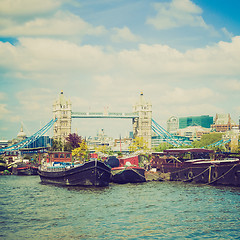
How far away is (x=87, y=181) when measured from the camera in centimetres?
4966

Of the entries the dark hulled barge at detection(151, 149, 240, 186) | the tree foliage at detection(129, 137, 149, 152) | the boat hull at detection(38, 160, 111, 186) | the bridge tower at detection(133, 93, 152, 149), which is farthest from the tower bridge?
the boat hull at detection(38, 160, 111, 186)

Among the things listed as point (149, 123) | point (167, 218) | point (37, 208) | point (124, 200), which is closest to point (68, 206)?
point (37, 208)

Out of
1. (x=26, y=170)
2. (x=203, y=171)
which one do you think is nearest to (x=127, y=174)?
(x=203, y=171)

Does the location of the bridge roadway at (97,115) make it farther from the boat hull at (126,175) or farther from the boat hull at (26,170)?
the boat hull at (126,175)

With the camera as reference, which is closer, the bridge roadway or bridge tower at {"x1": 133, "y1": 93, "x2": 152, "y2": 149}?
the bridge roadway

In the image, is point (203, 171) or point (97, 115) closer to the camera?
point (203, 171)

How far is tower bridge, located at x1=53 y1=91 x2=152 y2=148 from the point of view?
17425 centimetres

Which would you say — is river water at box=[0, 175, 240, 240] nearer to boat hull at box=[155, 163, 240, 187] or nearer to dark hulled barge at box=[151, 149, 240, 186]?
boat hull at box=[155, 163, 240, 187]

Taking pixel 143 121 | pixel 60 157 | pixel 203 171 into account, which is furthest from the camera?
pixel 143 121

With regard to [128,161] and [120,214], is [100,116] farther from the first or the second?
[120,214]

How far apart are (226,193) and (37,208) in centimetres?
2121

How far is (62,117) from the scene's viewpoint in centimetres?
18000

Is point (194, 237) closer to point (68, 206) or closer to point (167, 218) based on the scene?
point (167, 218)

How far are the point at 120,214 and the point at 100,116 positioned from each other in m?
137
